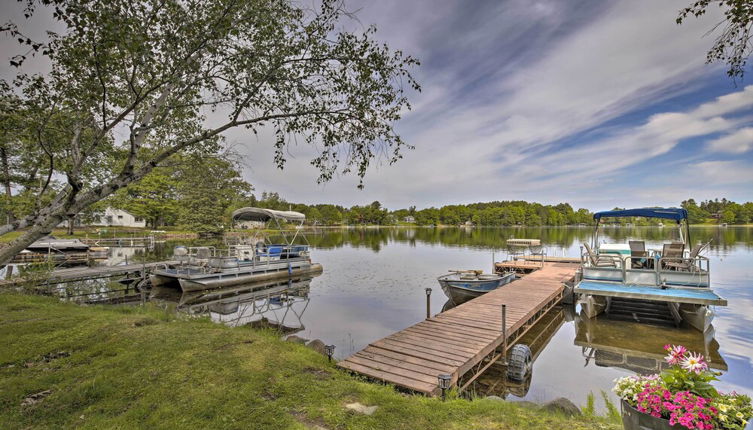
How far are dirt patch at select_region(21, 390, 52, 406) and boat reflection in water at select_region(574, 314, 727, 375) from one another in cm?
1066

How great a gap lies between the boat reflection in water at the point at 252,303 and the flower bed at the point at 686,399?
9.96m

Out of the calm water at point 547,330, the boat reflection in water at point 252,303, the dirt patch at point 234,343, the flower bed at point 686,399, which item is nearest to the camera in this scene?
the flower bed at point 686,399

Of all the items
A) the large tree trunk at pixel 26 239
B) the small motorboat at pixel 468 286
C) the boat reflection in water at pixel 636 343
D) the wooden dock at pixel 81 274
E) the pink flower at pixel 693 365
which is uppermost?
the large tree trunk at pixel 26 239

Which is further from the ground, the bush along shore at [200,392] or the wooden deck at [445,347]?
the bush along shore at [200,392]

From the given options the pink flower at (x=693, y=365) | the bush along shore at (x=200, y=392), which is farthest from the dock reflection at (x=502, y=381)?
the pink flower at (x=693, y=365)

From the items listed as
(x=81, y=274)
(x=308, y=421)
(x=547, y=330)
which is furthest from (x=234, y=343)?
(x=81, y=274)

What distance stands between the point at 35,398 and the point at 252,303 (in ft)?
36.2

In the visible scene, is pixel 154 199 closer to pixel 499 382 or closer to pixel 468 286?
pixel 468 286

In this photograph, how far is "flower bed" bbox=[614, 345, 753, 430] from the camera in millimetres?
2424

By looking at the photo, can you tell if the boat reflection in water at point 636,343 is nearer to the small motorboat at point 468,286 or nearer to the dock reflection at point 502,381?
the dock reflection at point 502,381

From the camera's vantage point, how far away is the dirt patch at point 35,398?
4.26 m

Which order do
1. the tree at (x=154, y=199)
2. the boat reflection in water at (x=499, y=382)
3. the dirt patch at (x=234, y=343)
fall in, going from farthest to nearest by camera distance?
the tree at (x=154, y=199)
the boat reflection in water at (x=499, y=382)
the dirt patch at (x=234, y=343)

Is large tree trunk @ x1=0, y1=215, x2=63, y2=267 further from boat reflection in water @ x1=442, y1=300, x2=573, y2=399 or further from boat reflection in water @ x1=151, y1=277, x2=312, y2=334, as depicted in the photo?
boat reflection in water @ x1=151, y1=277, x2=312, y2=334

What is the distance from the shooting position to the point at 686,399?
8.30ft
